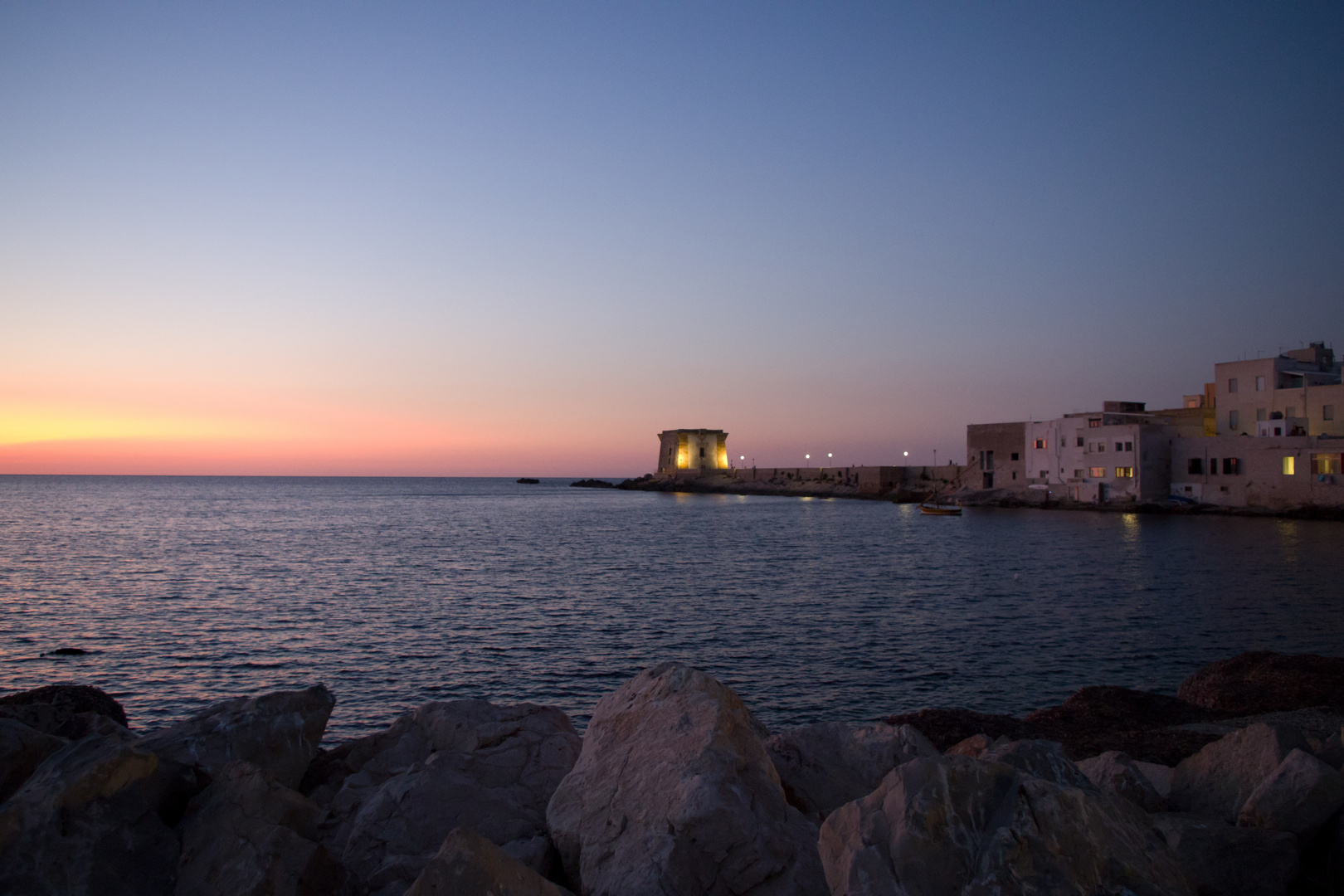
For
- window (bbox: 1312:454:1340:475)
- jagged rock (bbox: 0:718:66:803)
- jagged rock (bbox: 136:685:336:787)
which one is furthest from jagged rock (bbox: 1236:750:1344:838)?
window (bbox: 1312:454:1340:475)

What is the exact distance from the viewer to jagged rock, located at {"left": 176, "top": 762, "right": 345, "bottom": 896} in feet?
14.4

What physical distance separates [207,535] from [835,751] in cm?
5690

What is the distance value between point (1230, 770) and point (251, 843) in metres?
6.98

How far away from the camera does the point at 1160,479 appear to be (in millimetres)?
65562

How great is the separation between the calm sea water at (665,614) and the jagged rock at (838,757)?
22.9ft

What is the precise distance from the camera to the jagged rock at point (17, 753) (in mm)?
5578

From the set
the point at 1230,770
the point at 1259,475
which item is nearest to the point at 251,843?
the point at 1230,770

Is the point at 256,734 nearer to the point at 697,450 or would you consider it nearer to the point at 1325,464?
the point at 1325,464

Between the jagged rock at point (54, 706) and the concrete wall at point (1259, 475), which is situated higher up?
the concrete wall at point (1259, 475)

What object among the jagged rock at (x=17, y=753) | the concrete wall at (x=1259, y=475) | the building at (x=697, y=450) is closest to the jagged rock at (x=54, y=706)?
the jagged rock at (x=17, y=753)

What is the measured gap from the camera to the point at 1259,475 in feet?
193

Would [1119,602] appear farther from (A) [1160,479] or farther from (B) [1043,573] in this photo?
(A) [1160,479]

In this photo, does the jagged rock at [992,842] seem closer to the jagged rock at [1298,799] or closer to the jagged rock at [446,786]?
the jagged rock at [1298,799]

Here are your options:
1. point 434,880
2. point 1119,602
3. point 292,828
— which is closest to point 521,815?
point 292,828
